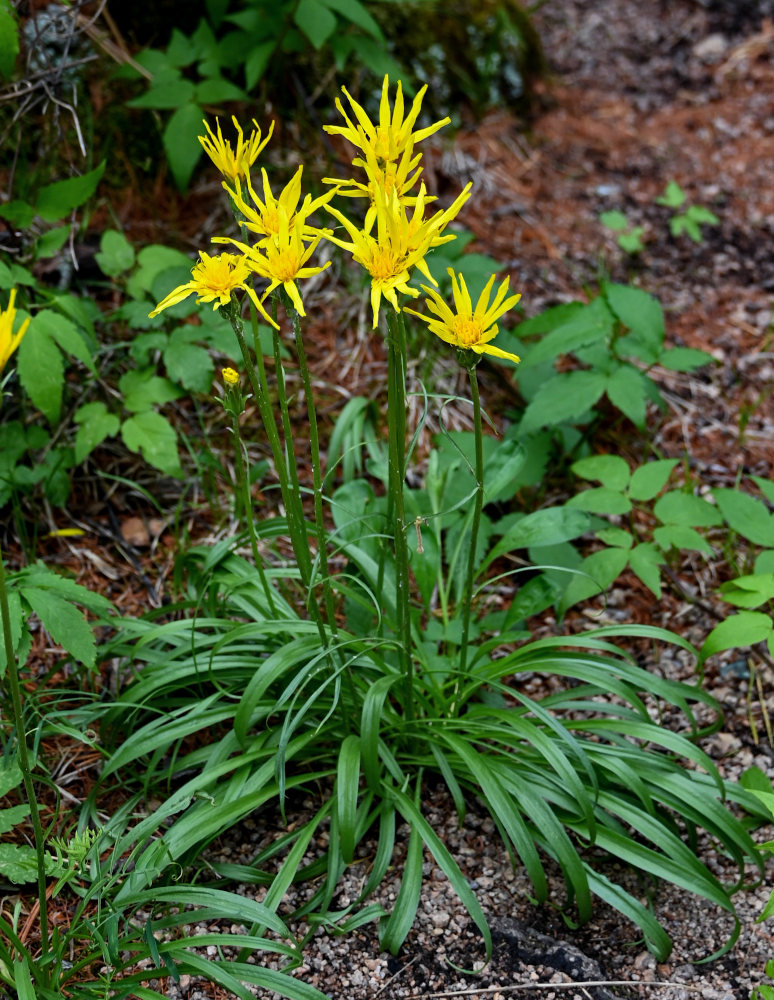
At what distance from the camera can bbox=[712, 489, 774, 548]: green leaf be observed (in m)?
2.45

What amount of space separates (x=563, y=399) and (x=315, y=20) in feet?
4.58

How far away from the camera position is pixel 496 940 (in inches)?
76.3

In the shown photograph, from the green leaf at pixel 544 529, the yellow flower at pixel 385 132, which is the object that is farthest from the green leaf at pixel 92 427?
the yellow flower at pixel 385 132

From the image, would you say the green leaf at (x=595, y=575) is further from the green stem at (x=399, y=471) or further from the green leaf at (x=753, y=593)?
the green stem at (x=399, y=471)

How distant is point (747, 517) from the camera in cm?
249

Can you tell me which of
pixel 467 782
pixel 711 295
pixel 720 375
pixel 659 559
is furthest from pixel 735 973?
pixel 711 295

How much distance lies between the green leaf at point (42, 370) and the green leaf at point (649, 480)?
150 cm

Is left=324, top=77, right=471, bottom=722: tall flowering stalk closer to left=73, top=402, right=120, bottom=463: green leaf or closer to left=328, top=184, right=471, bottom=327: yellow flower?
left=328, top=184, right=471, bottom=327: yellow flower

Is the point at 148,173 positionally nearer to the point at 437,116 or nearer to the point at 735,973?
the point at 437,116

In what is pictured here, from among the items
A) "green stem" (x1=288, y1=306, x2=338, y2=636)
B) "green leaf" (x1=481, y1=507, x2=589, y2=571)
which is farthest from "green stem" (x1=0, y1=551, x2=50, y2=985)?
"green leaf" (x1=481, y1=507, x2=589, y2=571)

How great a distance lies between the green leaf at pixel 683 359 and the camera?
288 cm

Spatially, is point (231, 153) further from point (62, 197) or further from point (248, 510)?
point (62, 197)

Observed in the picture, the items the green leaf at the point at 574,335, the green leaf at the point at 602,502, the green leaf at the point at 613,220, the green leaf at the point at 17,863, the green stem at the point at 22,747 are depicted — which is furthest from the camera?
the green leaf at the point at 613,220

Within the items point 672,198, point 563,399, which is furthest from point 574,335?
point 672,198
